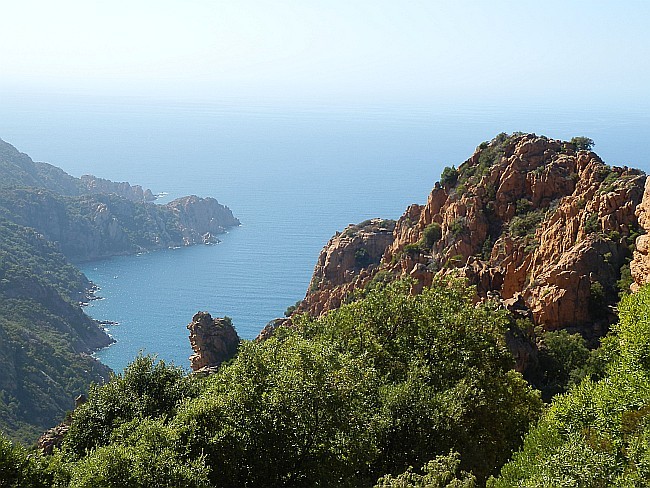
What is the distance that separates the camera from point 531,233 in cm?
3941

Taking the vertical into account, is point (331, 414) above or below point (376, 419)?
above

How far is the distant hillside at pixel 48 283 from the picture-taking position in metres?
75.2

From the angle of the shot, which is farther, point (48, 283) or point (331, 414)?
point (48, 283)

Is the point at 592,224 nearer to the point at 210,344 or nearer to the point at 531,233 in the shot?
the point at 531,233

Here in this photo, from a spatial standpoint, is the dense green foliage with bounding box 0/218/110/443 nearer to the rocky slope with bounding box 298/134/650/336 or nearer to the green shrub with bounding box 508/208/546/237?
the rocky slope with bounding box 298/134/650/336

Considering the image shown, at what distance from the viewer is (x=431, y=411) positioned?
701 inches

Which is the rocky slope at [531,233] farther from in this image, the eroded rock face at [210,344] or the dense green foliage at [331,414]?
the dense green foliage at [331,414]

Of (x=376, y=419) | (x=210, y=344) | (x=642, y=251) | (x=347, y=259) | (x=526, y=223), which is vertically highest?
(x=642, y=251)

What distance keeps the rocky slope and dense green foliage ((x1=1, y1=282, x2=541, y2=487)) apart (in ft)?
37.3

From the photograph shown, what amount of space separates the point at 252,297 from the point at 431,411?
11674 centimetres

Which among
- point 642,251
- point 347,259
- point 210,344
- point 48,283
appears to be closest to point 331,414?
point 642,251

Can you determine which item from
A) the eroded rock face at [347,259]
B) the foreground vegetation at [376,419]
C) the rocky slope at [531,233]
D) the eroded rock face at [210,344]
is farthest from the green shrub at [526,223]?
the eroded rock face at [210,344]

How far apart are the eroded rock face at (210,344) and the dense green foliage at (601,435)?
Answer: 30.1 meters

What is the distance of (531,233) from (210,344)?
21.3m
